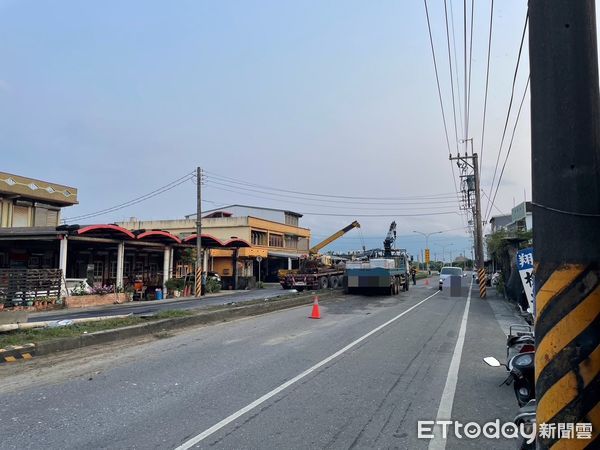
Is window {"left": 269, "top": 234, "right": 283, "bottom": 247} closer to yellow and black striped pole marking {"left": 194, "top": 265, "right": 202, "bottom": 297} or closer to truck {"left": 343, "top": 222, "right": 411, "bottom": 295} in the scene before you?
yellow and black striped pole marking {"left": 194, "top": 265, "right": 202, "bottom": 297}

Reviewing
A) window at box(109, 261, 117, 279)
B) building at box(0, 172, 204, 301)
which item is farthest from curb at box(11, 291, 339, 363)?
window at box(109, 261, 117, 279)

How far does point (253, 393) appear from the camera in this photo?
6.65 m

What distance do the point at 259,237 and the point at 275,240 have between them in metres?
4.27

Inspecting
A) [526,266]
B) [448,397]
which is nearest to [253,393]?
[448,397]

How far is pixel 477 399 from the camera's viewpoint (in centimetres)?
650

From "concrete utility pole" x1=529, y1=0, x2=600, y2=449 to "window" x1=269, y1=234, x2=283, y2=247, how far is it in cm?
5533

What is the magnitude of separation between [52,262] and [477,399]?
1262 inches

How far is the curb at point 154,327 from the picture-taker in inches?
379

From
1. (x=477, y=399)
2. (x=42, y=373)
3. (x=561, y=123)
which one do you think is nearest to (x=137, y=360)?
(x=42, y=373)

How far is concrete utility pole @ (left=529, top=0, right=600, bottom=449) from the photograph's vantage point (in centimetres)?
246

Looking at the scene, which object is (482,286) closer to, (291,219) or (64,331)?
(64,331)

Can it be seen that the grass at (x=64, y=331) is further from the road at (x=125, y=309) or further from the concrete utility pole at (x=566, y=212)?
the concrete utility pole at (x=566, y=212)

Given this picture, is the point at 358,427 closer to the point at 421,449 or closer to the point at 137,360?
the point at 421,449

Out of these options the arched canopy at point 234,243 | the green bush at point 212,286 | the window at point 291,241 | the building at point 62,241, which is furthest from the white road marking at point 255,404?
the window at point 291,241
